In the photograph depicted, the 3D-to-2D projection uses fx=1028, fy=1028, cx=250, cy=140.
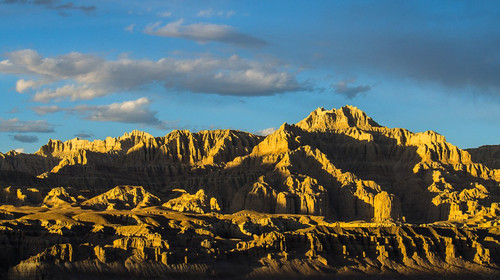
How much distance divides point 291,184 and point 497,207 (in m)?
39.0

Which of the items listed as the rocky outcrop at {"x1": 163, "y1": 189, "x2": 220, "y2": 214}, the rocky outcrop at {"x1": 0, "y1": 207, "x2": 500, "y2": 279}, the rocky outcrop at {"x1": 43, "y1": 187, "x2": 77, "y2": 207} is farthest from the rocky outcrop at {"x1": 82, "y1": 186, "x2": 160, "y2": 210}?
the rocky outcrop at {"x1": 0, "y1": 207, "x2": 500, "y2": 279}

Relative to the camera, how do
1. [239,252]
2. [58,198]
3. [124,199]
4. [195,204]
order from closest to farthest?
[239,252] < [195,204] < [58,198] < [124,199]

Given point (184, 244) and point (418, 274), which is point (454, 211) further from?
point (184, 244)

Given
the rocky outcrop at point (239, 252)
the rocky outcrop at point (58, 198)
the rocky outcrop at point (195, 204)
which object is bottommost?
the rocky outcrop at point (239, 252)

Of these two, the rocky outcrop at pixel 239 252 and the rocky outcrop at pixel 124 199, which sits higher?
the rocky outcrop at pixel 124 199

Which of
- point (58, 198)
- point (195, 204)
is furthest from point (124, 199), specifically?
point (195, 204)

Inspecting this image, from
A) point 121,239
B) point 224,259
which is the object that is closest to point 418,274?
point 224,259

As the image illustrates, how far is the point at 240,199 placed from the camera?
194625 millimetres

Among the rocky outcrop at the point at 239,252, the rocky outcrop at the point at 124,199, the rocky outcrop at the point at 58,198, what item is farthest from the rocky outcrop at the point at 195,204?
the rocky outcrop at the point at 239,252

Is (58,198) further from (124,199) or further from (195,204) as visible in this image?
(195,204)

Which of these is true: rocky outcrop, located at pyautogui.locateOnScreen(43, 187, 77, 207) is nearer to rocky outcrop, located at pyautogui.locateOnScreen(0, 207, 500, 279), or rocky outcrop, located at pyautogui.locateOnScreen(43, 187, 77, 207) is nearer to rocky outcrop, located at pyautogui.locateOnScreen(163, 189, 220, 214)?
rocky outcrop, located at pyautogui.locateOnScreen(163, 189, 220, 214)

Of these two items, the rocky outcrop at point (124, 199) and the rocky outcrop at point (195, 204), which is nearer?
the rocky outcrop at point (195, 204)

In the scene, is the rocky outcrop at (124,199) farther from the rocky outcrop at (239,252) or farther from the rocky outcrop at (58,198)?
the rocky outcrop at (239,252)

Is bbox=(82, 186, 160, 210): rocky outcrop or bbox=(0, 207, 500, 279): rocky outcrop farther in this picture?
bbox=(82, 186, 160, 210): rocky outcrop
